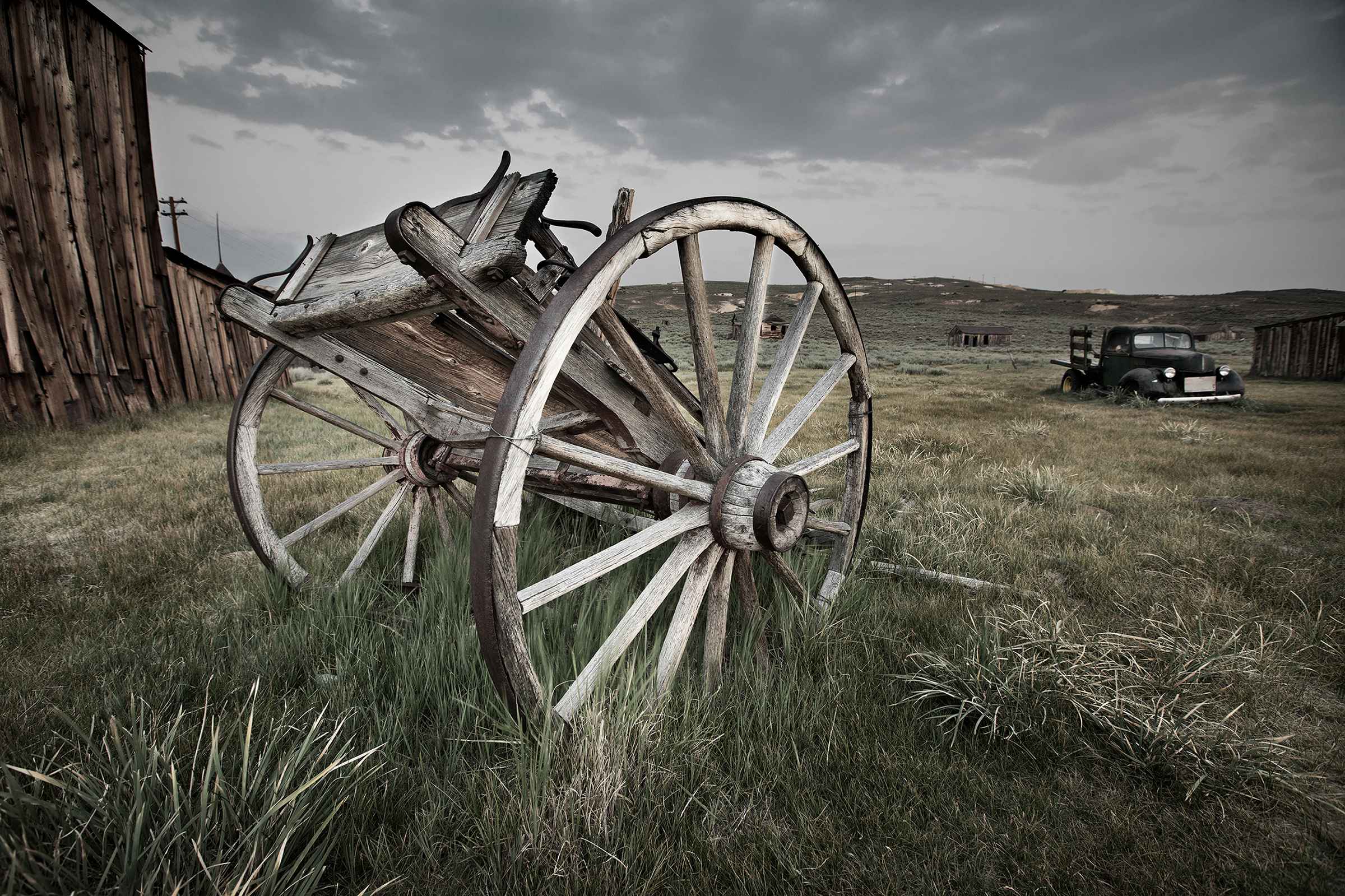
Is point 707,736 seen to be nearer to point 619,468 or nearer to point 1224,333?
point 619,468

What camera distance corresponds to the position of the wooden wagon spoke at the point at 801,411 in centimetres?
236

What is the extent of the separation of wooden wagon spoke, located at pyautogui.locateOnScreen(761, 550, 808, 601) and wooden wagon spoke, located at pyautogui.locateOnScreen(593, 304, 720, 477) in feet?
1.35

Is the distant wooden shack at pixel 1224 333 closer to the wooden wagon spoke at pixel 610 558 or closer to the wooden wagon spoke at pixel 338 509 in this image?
the wooden wagon spoke at pixel 610 558

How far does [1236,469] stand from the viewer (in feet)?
18.2

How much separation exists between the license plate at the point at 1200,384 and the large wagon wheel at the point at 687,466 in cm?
1162

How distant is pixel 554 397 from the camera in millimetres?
2232

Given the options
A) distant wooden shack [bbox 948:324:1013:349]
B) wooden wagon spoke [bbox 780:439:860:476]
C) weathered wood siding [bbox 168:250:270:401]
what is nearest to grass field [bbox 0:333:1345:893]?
wooden wagon spoke [bbox 780:439:860:476]

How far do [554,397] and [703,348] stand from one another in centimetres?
58

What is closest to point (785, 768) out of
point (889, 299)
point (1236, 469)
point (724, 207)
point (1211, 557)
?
point (724, 207)

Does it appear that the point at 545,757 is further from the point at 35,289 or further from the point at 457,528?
the point at 35,289

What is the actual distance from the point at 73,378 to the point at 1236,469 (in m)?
12.5

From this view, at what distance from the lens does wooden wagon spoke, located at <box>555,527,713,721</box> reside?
1.61 meters

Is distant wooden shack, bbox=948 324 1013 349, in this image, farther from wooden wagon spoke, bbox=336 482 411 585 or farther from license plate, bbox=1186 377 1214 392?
wooden wagon spoke, bbox=336 482 411 585

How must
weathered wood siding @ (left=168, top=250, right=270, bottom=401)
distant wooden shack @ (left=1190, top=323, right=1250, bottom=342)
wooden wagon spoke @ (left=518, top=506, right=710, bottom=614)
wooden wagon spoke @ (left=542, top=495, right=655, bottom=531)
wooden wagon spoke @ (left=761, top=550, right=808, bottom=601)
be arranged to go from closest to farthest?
wooden wagon spoke @ (left=518, top=506, right=710, bottom=614) < wooden wagon spoke @ (left=761, top=550, right=808, bottom=601) < wooden wagon spoke @ (left=542, top=495, right=655, bottom=531) < weathered wood siding @ (left=168, top=250, right=270, bottom=401) < distant wooden shack @ (left=1190, top=323, right=1250, bottom=342)
